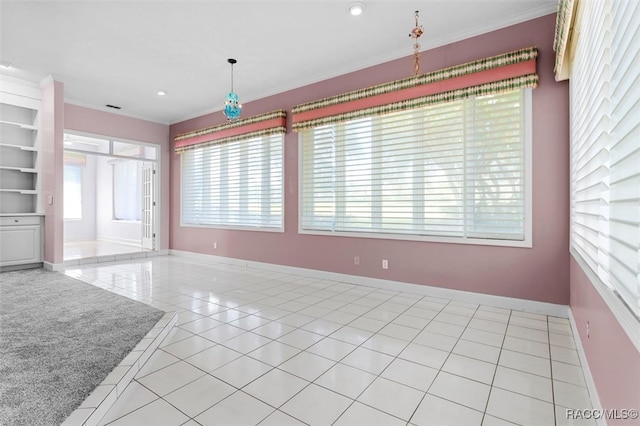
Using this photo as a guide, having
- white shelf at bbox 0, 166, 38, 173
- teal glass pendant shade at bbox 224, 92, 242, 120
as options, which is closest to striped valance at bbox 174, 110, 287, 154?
teal glass pendant shade at bbox 224, 92, 242, 120

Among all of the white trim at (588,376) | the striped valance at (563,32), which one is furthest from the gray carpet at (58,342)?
the striped valance at (563,32)

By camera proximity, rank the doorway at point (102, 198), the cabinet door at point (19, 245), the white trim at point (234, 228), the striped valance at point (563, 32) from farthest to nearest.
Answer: the doorway at point (102, 198) → the white trim at point (234, 228) → the cabinet door at point (19, 245) → the striped valance at point (563, 32)

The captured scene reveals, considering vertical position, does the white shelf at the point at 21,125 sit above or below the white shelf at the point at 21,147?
above

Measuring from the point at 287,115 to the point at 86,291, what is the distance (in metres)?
3.68

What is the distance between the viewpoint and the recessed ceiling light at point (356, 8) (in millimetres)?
3098

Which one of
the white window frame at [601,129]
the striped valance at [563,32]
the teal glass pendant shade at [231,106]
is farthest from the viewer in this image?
the teal glass pendant shade at [231,106]

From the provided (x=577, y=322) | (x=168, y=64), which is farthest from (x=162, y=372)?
(x=168, y=64)

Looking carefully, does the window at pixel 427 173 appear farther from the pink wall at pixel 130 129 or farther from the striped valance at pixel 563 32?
the pink wall at pixel 130 129

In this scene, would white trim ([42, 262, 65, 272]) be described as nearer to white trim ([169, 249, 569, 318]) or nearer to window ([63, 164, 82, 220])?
white trim ([169, 249, 569, 318])

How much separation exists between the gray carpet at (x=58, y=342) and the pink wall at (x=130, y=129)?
3184 mm

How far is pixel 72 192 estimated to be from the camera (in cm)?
935

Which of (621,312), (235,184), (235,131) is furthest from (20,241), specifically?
(621,312)

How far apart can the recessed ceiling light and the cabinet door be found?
5869 mm

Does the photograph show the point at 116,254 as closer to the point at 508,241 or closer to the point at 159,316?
the point at 159,316
